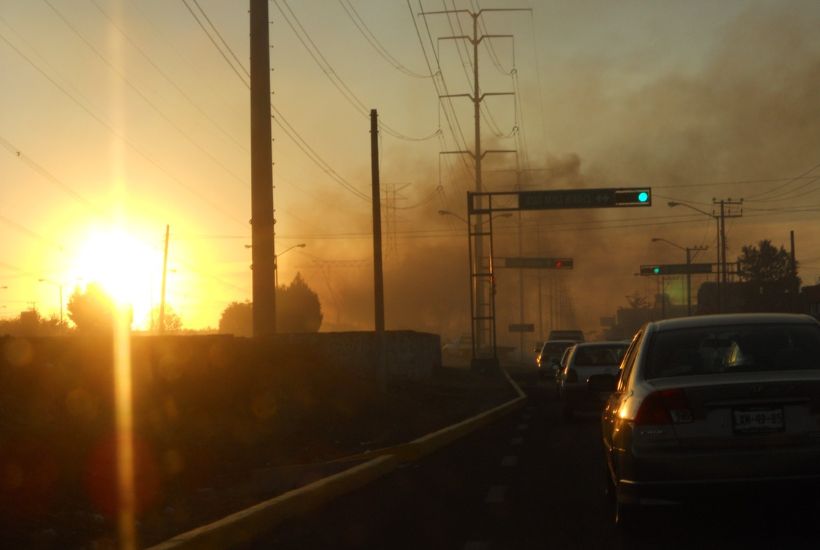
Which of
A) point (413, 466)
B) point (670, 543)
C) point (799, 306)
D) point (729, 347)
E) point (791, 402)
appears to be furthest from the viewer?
point (799, 306)

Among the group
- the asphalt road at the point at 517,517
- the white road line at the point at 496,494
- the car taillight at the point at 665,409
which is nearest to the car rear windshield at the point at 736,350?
the car taillight at the point at 665,409

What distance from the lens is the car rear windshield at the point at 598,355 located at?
25.5 meters

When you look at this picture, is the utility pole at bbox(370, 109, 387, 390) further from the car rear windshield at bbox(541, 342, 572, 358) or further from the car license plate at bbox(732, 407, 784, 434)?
the car license plate at bbox(732, 407, 784, 434)

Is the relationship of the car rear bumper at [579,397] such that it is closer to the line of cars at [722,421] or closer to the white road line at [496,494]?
the white road line at [496,494]

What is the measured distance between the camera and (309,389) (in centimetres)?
2725

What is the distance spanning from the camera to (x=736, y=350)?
373 inches

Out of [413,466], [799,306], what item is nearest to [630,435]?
[413,466]

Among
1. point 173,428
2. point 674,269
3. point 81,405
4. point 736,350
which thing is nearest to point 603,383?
point 736,350

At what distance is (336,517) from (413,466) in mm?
4916

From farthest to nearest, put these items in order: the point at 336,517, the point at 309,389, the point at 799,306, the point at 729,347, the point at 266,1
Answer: the point at 799,306
the point at 266,1
the point at 309,389
the point at 336,517
the point at 729,347

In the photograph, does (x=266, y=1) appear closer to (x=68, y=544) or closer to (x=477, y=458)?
(x=477, y=458)

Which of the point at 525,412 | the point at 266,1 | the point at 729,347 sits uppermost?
the point at 266,1

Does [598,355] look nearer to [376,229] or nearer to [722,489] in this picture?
[376,229]

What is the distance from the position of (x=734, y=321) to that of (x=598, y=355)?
16.5 metres
